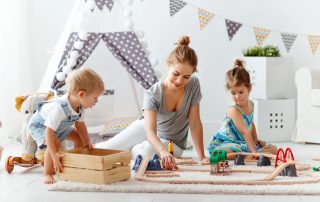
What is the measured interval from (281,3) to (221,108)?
92 cm

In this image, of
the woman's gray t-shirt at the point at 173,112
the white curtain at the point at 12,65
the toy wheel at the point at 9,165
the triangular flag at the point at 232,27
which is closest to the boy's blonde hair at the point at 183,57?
the woman's gray t-shirt at the point at 173,112

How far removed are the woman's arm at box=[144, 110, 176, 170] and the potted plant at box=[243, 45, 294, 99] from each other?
5.01 ft

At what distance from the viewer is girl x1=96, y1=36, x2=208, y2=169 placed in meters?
2.67

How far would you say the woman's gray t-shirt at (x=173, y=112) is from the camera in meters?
2.82

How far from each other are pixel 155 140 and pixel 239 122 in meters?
0.57

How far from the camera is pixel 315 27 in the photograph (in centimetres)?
453

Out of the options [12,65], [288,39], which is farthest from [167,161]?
[288,39]

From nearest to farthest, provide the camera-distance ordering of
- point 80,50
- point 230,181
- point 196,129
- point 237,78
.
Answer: point 230,181 < point 196,129 < point 237,78 < point 80,50

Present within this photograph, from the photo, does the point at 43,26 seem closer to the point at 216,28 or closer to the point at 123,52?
the point at 123,52

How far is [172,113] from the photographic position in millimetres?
2879

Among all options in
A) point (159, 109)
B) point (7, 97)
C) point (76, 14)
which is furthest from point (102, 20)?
point (159, 109)

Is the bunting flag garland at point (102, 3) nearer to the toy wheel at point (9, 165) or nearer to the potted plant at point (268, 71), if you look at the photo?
the potted plant at point (268, 71)

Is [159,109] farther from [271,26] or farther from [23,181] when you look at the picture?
[271,26]

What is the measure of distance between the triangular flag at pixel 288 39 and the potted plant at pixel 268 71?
0.34m
